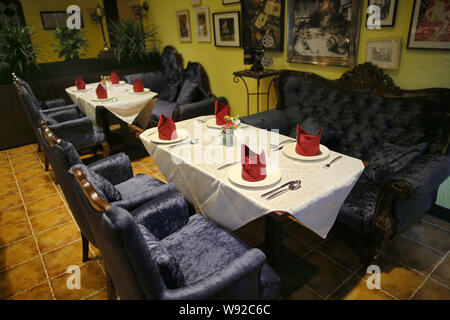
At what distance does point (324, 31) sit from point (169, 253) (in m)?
2.36

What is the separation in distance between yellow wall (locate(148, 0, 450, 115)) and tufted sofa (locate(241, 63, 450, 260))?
0.44 ft

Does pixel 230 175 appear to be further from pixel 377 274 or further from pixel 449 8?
pixel 449 8

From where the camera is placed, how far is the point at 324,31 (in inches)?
107

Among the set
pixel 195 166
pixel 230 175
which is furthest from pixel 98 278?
pixel 230 175

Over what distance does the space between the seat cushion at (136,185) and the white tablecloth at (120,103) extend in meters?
1.40

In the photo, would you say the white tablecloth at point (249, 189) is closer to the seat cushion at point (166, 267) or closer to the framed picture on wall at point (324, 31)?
the seat cushion at point (166, 267)

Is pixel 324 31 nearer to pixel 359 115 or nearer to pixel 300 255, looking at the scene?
pixel 359 115

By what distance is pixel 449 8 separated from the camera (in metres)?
1.97

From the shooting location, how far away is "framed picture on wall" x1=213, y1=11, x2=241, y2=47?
11.9 ft

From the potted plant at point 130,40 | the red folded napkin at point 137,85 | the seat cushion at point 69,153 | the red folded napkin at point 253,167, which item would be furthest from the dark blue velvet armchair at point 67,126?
the red folded napkin at point 253,167

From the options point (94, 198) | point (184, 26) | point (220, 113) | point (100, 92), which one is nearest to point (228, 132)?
point (220, 113)

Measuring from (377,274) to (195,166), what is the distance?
135 centimetres

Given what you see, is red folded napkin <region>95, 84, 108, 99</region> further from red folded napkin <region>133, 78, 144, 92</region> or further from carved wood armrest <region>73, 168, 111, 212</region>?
carved wood armrest <region>73, 168, 111, 212</region>

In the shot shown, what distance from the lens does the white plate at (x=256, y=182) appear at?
1531mm
